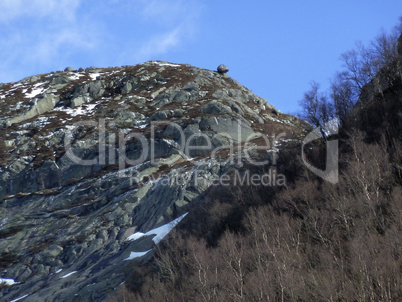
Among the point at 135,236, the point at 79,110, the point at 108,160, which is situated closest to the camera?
the point at 135,236

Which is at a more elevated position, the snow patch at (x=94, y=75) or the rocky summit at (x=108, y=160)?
the snow patch at (x=94, y=75)

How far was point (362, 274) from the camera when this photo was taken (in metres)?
23.6

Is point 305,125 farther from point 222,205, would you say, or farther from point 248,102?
point 248,102

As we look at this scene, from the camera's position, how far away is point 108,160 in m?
68.1

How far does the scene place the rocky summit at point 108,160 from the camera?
151 feet

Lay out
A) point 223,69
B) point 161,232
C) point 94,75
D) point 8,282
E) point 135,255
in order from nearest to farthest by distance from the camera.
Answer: point 135,255 < point 161,232 < point 8,282 < point 223,69 < point 94,75

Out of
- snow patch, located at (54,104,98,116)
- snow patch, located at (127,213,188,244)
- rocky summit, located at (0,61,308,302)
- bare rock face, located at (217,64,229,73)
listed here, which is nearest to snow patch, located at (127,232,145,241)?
snow patch, located at (127,213,188,244)

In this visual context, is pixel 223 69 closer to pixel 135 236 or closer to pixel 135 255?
pixel 135 236

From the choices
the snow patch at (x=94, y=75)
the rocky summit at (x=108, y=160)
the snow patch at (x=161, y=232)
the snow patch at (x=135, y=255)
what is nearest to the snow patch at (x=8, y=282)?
the rocky summit at (x=108, y=160)

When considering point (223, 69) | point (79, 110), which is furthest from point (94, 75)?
point (223, 69)

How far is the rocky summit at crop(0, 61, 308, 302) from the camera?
4612cm

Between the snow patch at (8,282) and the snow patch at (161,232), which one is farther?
Result: the snow patch at (8,282)

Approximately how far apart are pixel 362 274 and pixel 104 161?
166 feet

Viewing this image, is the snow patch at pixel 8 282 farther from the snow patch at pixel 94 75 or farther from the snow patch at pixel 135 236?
the snow patch at pixel 94 75
